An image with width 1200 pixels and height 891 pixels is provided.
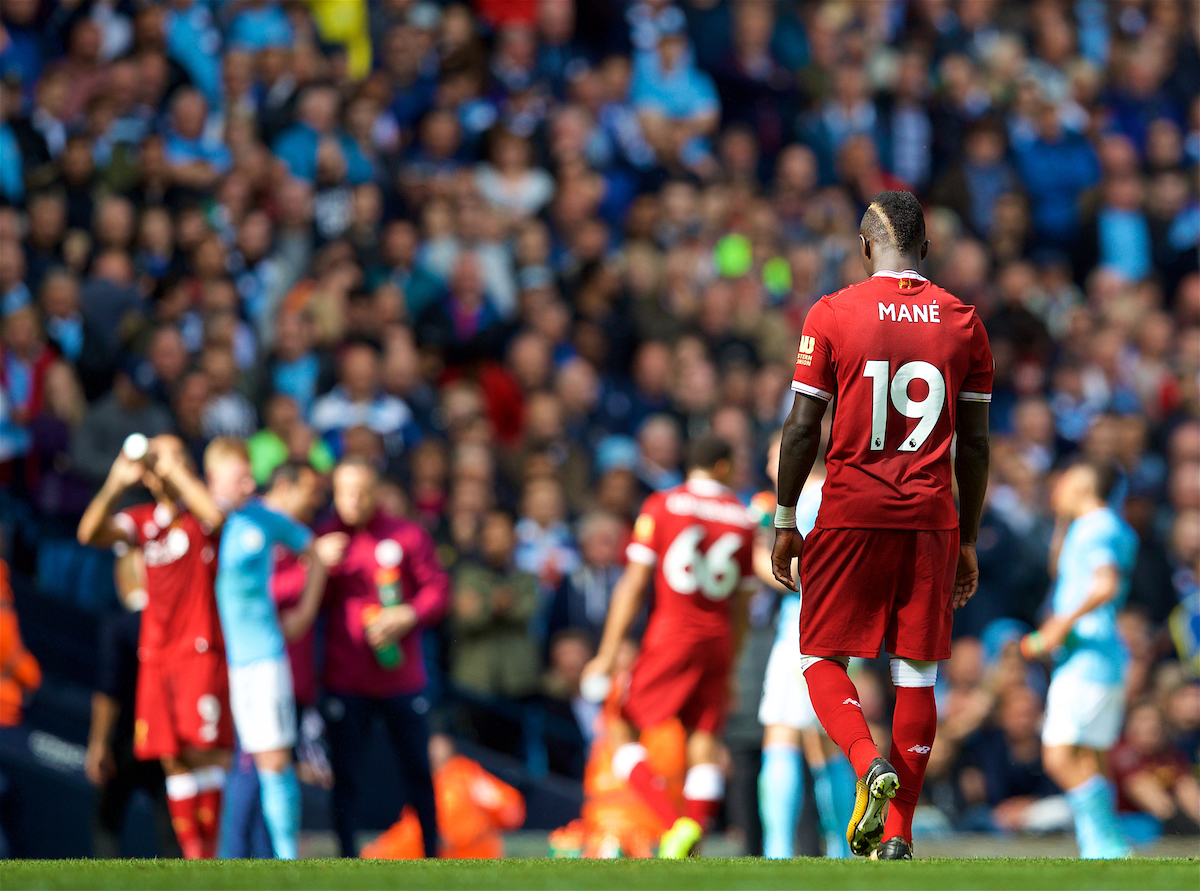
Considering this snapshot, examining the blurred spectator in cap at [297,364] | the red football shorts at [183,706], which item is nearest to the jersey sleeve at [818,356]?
the red football shorts at [183,706]

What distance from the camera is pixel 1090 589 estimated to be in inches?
313

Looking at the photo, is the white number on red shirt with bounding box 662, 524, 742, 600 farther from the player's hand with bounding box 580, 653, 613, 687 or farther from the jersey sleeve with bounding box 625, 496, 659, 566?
the player's hand with bounding box 580, 653, 613, 687

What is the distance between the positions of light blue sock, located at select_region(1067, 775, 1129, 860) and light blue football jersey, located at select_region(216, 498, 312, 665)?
404 cm

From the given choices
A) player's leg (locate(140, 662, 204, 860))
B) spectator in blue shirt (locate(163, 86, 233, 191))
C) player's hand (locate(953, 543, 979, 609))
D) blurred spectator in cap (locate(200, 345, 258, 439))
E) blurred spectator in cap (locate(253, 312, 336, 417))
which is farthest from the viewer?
spectator in blue shirt (locate(163, 86, 233, 191))

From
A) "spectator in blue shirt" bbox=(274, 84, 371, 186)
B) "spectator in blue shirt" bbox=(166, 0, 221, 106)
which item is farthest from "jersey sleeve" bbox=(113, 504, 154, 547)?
"spectator in blue shirt" bbox=(166, 0, 221, 106)

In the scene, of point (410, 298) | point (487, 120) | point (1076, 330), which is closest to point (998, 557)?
point (1076, 330)

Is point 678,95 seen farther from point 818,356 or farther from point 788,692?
point 818,356

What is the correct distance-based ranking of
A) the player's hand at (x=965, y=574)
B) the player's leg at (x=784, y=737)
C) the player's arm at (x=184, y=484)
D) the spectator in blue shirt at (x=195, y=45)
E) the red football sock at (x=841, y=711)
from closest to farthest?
the red football sock at (x=841, y=711)
the player's hand at (x=965, y=574)
the player's arm at (x=184, y=484)
the player's leg at (x=784, y=737)
the spectator in blue shirt at (x=195, y=45)

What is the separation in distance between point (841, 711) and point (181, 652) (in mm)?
3598

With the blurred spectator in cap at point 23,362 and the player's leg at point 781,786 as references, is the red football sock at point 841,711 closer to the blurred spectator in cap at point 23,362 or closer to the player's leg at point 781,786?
the player's leg at point 781,786

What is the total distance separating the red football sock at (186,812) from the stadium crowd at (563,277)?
2413mm

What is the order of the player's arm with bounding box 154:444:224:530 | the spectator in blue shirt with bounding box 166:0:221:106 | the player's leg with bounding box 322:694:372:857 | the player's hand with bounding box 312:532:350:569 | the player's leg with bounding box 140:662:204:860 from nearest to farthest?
1. the player's arm with bounding box 154:444:224:530
2. the player's leg with bounding box 140:662:204:860
3. the player's leg with bounding box 322:694:372:857
4. the player's hand with bounding box 312:532:350:569
5. the spectator in blue shirt with bounding box 166:0:221:106

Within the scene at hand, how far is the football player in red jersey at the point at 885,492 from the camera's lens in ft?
17.3

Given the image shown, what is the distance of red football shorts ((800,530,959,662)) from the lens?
5289 millimetres
